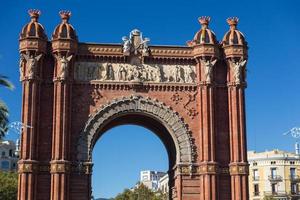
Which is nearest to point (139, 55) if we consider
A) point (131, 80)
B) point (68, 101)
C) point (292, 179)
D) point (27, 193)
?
point (131, 80)

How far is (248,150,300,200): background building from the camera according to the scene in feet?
253

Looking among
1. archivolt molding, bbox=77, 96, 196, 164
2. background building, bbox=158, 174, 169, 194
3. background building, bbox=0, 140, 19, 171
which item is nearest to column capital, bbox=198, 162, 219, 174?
archivolt molding, bbox=77, 96, 196, 164

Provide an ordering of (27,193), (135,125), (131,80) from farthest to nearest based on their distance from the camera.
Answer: (135,125) < (131,80) < (27,193)

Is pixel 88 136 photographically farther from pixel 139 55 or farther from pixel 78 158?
pixel 139 55

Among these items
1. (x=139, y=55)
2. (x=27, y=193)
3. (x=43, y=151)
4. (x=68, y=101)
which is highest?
(x=139, y=55)

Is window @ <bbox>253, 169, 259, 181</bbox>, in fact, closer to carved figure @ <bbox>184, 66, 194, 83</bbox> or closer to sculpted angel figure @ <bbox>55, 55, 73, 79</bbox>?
carved figure @ <bbox>184, 66, 194, 83</bbox>

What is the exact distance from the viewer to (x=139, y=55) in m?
39.2

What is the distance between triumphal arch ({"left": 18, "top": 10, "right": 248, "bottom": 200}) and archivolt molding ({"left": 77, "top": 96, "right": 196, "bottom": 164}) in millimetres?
61

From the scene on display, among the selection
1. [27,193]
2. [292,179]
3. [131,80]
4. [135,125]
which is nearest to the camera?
[27,193]

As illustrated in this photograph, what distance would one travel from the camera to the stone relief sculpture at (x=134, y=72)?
38625 mm

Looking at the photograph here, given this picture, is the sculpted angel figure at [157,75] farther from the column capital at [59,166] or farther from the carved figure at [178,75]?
the column capital at [59,166]

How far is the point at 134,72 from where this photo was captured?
38.9 meters

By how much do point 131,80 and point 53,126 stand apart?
5.57 m

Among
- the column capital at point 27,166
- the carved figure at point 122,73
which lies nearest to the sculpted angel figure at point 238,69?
the carved figure at point 122,73
